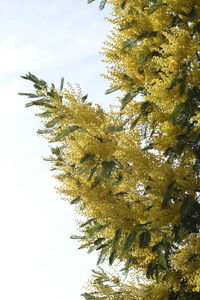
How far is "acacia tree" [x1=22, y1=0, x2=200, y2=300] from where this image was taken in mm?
5113

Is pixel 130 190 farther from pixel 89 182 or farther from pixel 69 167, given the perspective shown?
pixel 69 167

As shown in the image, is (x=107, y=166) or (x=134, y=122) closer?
(x=107, y=166)

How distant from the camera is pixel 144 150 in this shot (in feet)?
17.9

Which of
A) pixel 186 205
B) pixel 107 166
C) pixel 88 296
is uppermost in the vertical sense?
pixel 107 166

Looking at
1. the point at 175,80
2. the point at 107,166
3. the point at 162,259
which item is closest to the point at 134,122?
the point at 107,166

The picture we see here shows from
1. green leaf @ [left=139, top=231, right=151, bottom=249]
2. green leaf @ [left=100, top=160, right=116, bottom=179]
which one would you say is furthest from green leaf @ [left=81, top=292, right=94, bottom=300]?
green leaf @ [left=100, top=160, right=116, bottom=179]

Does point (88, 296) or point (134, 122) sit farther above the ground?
point (134, 122)

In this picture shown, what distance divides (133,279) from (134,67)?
3599mm

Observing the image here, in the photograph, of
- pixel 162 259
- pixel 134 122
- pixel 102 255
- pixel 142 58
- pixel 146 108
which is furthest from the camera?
pixel 102 255

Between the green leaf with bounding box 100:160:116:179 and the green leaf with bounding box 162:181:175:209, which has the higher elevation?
the green leaf with bounding box 100:160:116:179

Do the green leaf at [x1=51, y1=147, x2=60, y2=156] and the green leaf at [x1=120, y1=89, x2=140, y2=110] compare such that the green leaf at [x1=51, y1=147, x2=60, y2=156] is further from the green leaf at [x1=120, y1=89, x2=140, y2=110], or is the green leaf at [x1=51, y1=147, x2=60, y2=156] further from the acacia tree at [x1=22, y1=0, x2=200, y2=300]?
the green leaf at [x1=120, y1=89, x2=140, y2=110]

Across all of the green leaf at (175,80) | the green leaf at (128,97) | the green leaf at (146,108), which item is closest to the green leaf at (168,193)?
the green leaf at (175,80)

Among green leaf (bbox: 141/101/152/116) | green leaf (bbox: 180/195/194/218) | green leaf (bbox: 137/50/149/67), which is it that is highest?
green leaf (bbox: 137/50/149/67)

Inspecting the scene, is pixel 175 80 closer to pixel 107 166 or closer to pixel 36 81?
pixel 107 166
